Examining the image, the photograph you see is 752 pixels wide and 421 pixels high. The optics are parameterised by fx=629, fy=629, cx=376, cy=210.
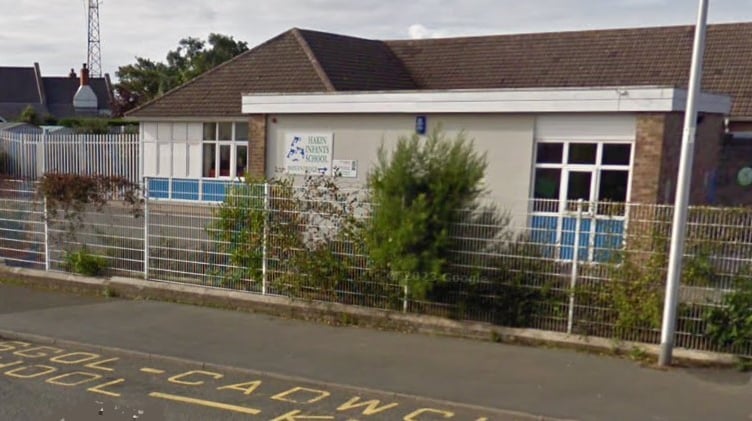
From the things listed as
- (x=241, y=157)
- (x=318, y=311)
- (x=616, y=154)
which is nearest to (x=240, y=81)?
(x=241, y=157)

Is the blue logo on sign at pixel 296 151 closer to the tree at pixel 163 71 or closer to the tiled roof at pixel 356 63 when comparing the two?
the tiled roof at pixel 356 63

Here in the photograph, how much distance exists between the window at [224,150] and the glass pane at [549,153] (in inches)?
388

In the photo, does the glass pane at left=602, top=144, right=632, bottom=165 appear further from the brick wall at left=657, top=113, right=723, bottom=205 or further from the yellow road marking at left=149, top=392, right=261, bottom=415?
the yellow road marking at left=149, top=392, right=261, bottom=415

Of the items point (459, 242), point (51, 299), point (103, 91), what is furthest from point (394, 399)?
point (103, 91)

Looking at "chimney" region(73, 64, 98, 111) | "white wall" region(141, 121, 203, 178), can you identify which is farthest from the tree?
"white wall" region(141, 121, 203, 178)

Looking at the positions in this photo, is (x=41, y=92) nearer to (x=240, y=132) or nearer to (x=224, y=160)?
(x=224, y=160)

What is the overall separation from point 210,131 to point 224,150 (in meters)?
0.77

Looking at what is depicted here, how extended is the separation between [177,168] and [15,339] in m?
13.9

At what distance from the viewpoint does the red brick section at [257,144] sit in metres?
15.3

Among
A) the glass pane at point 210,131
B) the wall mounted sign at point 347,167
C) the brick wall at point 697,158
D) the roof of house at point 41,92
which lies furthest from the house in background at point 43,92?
the brick wall at point 697,158

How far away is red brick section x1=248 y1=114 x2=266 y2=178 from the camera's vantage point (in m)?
15.3

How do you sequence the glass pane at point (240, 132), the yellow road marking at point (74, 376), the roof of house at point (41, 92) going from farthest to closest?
the roof of house at point (41, 92)
the glass pane at point (240, 132)
the yellow road marking at point (74, 376)

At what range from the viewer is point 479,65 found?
20.6 m

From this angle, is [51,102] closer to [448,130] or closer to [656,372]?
[448,130]
